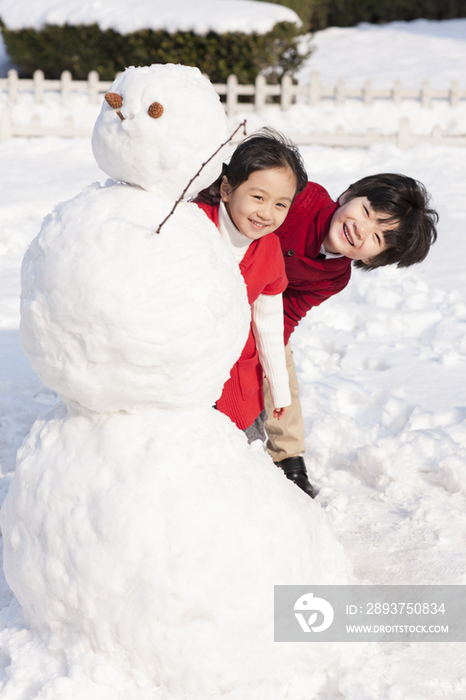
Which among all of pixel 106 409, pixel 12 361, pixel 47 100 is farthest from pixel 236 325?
pixel 47 100

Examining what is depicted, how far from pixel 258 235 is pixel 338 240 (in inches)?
18.1

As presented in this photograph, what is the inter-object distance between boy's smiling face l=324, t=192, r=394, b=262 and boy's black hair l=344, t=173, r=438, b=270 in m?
0.02

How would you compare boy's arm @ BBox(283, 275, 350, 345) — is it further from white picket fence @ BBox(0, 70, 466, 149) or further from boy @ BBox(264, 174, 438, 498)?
white picket fence @ BBox(0, 70, 466, 149)

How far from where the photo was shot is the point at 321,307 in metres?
4.58

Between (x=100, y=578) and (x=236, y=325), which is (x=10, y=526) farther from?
(x=236, y=325)

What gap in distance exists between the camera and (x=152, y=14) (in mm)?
10094

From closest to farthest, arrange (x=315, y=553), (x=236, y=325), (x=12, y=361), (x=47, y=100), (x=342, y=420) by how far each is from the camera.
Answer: (x=236, y=325) < (x=315, y=553) < (x=342, y=420) < (x=12, y=361) < (x=47, y=100)

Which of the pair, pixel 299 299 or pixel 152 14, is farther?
pixel 152 14

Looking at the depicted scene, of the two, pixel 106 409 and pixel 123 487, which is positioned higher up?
pixel 106 409

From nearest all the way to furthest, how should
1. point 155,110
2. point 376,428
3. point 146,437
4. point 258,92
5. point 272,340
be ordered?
point 155,110
point 146,437
point 272,340
point 376,428
point 258,92

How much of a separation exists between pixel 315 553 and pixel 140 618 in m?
0.52

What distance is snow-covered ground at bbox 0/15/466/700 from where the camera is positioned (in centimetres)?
169

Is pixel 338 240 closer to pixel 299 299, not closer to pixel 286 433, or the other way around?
pixel 299 299

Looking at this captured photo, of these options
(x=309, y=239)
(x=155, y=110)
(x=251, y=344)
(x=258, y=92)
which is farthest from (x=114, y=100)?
(x=258, y=92)
